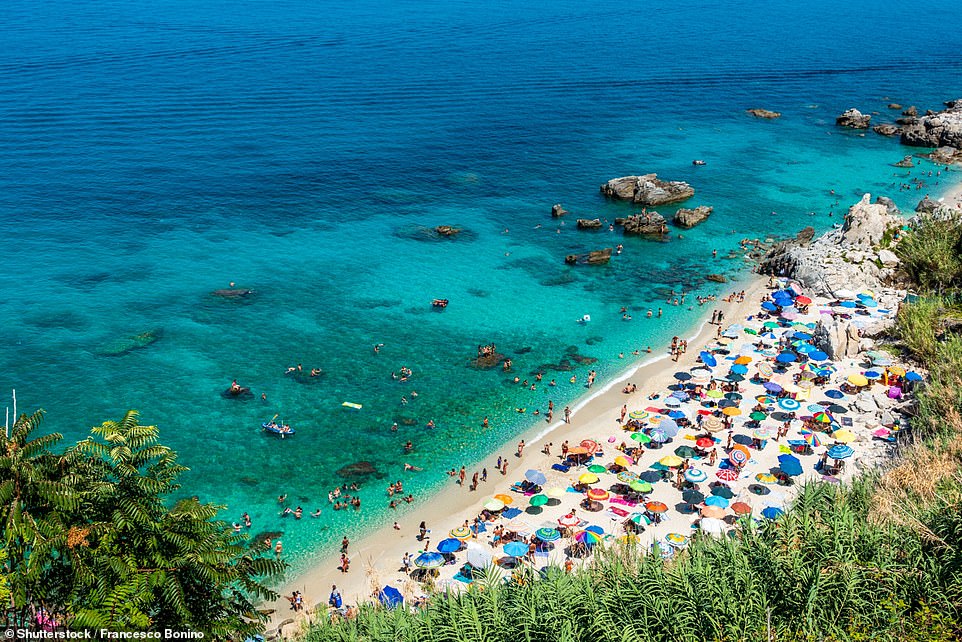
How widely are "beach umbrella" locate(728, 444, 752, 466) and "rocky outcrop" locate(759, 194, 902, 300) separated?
25.9 meters

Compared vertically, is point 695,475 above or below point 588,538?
above

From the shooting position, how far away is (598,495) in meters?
42.4

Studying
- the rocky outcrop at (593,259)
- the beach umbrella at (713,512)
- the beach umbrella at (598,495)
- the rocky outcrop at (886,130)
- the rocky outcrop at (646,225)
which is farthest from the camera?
the rocky outcrop at (886,130)

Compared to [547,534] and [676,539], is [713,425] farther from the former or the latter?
[547,534]

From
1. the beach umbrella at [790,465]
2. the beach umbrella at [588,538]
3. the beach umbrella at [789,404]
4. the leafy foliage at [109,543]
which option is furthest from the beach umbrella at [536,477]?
the leafy foliage at [109,543]

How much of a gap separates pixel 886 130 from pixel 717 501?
4071 inches

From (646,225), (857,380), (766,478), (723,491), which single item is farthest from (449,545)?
(646,225)

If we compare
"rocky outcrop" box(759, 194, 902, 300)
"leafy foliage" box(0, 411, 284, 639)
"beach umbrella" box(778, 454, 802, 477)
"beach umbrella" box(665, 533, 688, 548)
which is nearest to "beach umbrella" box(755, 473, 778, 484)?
"beach umbrella" box(778, 454, 802, 477)

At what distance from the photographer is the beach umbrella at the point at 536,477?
1718 inches

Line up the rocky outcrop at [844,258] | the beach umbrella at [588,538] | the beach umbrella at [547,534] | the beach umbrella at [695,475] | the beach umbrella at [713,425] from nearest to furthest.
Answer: the beach umbrella at [588,538] < the beach umbrella at [547,534] < the beach umbrella at [695,475] < the beach umbrella at [713,425] < the rocky outcrop at [844,258]

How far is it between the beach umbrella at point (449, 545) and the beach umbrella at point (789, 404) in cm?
2541

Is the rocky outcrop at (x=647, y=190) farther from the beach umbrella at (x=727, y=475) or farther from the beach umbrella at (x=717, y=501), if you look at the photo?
the beach umbrella at (x=717, y=501)

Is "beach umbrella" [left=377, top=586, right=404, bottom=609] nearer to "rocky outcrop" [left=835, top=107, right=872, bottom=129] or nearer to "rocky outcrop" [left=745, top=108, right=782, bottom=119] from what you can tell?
"rocky outcrop" [left=835, top=107, right=872, bottom=129]

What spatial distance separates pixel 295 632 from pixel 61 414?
94.9 ft
